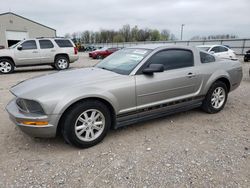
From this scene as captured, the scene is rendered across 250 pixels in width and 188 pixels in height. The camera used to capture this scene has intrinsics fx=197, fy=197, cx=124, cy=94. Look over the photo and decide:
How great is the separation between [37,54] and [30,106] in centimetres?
868

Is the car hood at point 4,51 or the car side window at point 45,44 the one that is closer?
the car hood at point 4,51

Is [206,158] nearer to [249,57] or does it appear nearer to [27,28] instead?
[249,57]

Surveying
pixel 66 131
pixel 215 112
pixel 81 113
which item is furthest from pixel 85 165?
pixel 215 112

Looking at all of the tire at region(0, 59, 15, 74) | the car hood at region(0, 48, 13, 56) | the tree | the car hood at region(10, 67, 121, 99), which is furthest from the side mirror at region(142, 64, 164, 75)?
the tree

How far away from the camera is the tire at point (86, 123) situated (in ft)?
8.86

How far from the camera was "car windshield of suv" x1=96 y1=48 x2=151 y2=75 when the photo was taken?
3.32m

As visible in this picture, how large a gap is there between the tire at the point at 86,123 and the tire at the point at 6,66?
909 centimetres

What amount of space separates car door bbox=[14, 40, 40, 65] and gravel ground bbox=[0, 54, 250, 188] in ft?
24.1

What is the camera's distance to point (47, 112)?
2541mm

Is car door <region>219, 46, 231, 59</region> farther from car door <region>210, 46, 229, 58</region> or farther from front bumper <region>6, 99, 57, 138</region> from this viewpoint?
front bumper <region>6, 99, 57, 138</region>

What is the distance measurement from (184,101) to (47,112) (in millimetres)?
2450

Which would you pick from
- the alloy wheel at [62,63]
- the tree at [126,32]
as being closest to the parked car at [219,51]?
the alloy wheel at [62,63]

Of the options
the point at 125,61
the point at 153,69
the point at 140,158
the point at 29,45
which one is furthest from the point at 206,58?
the point at 29,45

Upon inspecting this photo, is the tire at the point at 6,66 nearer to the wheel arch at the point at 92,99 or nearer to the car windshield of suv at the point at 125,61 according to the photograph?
the car windshield of suv at the point at 125,61
